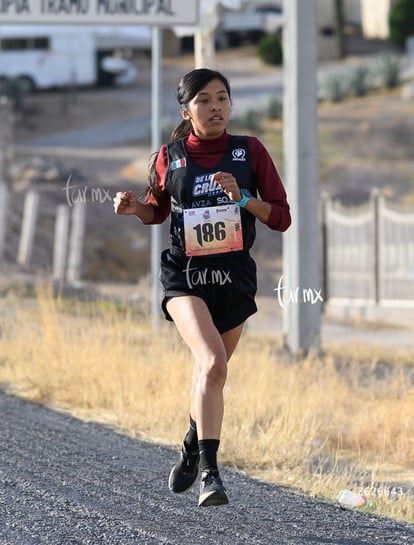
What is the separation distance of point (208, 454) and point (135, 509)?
551 millimetres

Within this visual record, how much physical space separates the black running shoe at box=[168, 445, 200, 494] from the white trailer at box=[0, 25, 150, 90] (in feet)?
133

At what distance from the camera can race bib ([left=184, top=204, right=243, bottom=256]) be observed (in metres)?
5.45

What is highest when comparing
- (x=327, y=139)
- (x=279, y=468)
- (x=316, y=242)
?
(x=327, y=139)

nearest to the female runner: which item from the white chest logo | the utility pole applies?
the white chest logo

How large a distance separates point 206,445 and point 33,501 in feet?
2.87

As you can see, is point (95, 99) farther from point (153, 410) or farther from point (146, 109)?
point (153, 410)

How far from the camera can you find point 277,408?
831cm

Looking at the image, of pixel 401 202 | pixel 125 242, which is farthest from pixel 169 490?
pixel 401 202

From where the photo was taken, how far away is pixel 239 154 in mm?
5523

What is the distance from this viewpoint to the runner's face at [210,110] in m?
5.52

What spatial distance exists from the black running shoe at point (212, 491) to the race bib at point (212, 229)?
2.98 feet

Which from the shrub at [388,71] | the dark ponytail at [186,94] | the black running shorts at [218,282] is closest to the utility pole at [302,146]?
the dark ponytail at [186,94]

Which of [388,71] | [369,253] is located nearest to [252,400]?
[369,253]

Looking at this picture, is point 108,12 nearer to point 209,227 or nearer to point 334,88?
point 209,227
